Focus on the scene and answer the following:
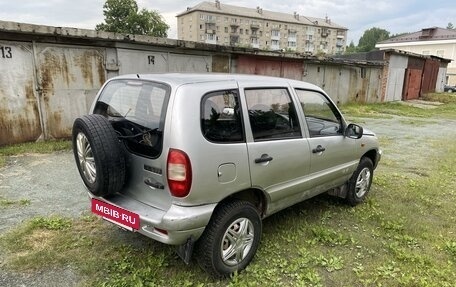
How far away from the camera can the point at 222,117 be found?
2.61 meters

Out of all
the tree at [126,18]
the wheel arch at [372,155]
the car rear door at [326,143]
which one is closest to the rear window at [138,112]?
the car rear door at [326,143]

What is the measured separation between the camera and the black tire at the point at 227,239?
2.59 m

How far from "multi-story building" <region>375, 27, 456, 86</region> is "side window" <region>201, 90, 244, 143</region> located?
52.4m

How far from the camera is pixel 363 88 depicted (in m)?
19.5

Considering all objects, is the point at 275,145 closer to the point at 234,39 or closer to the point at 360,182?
the point at 360,182

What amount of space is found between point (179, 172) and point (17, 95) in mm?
6518

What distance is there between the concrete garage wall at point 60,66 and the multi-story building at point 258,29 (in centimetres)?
6823

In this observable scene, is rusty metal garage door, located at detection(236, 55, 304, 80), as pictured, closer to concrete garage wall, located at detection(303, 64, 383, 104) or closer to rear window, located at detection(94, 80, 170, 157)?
concrete garage wall, located at detection(303, 64, 383, 104)

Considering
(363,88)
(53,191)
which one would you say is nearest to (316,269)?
(53,191)

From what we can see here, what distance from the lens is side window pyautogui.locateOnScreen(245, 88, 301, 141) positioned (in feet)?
9.40

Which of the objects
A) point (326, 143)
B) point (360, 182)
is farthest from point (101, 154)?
point (360, 182)

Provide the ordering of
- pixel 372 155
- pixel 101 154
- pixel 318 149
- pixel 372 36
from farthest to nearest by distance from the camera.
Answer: pixel 372 36 < pixel 372 155 < pixel 318 149 < pixel 101 154

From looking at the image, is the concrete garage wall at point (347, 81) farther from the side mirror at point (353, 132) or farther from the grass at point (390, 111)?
the side mirror at point (353, 132)

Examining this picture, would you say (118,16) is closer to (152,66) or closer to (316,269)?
(152,66)
